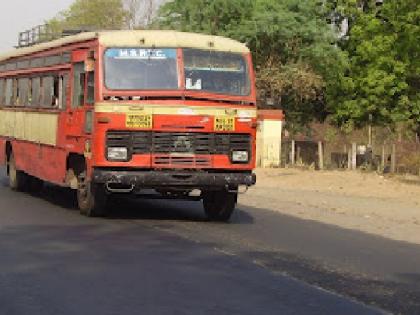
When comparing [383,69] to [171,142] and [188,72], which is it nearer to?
[188,72]

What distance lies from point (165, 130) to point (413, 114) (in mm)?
30866

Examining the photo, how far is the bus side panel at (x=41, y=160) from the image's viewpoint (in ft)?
51.3

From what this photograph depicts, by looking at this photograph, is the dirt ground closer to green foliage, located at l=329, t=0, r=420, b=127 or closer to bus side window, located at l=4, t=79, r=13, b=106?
bus side window, located at l=4, t=79, r=13, b=106

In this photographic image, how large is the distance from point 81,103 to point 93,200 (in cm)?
166

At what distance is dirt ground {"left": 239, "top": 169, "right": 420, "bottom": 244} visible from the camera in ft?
53.9

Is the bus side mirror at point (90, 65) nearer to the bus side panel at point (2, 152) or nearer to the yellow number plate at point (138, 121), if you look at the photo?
the yellow number plate at point (138, 121)

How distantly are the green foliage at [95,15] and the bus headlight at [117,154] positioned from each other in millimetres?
55677

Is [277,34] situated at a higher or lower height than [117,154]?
higher

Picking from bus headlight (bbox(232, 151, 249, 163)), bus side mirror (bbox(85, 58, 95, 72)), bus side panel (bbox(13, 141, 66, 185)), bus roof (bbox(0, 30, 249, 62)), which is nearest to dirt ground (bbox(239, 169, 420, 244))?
bus headlight (bbox(232, 151, 249, 163))

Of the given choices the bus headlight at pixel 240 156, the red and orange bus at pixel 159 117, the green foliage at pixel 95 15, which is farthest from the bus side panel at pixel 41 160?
the green foliage at pixel 95 15

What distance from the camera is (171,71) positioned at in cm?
1389

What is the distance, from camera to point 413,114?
42.4 metres

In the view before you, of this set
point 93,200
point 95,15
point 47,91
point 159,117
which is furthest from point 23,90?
point 95,15

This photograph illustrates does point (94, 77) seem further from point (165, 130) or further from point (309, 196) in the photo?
point (309, 196)
